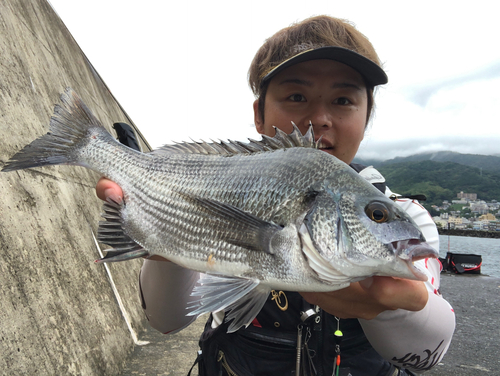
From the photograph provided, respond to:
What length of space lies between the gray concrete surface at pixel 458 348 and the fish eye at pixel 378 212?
10.3 feet

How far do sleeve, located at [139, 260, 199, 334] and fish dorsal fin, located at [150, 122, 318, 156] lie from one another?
3.29ft

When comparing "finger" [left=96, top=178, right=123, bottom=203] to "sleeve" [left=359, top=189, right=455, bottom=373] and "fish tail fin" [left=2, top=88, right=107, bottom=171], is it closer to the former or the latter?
"fish tail fin" [left=2, top=88, right=107, bottom=171]

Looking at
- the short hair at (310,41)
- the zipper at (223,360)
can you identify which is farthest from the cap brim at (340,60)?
the zipper at (223,360)

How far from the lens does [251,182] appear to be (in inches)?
61.6

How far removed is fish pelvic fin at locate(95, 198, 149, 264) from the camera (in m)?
1.70

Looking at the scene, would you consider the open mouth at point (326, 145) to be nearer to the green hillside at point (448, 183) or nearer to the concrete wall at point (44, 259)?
the concrete wall at point (44, 259)

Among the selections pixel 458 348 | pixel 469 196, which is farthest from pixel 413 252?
pixel 469 196

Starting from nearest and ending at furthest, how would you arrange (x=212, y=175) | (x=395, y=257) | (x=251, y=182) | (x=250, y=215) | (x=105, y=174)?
(x=395, y=257), (x=250, y=215), (x=251, y=182), (x=212, y=175), (x=105, y=174)

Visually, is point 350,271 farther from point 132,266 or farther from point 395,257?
point 132,266

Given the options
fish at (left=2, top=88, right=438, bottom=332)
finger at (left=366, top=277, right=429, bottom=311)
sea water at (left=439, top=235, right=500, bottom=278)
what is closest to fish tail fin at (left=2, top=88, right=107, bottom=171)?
fish at (left=2, top=88, right=438, bottom=332)

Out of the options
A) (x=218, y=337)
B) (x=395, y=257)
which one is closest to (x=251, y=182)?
(x=395, y=257)

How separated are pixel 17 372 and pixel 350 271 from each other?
210 centimetres

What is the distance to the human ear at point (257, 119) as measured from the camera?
2594 mm

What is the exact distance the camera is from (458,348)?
530 cm
